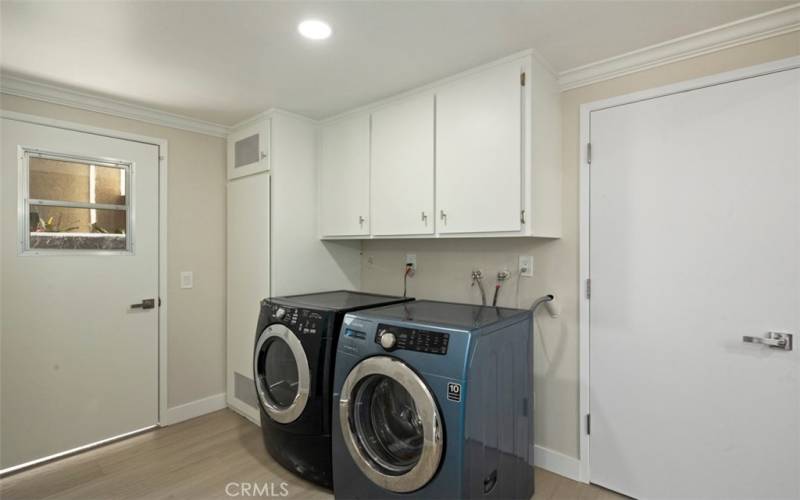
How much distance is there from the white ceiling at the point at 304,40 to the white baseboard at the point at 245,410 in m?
2.24

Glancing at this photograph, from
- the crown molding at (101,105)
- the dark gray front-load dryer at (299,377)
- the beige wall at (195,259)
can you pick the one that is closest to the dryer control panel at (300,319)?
the dark gray front-load dryer at (299,377)

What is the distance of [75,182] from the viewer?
2.46m

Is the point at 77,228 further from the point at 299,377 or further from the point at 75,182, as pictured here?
the point at 299,377

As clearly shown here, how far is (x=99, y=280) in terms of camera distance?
8.30 ft

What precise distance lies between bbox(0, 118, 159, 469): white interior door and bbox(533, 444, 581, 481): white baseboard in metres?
2.65

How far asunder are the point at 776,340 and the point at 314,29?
2.39m

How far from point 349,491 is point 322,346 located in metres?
0.70

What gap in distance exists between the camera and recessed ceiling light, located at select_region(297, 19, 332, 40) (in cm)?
166

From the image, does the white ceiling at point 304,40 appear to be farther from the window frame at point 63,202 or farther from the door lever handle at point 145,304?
the door lever handle at point 145,304

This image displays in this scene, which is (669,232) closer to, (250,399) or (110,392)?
(250,399)

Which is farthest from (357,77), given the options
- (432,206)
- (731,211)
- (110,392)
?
(110,392)

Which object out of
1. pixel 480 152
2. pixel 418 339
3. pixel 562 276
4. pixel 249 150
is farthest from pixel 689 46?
pixel 249 150

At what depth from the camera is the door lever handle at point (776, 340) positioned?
159 centimetres

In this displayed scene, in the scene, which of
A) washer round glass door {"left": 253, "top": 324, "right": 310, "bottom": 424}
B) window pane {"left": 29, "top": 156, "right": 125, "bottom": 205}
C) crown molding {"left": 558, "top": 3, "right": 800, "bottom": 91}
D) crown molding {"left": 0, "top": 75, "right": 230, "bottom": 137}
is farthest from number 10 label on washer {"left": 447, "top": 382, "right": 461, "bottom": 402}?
crown molding {"left": 0, "top": 75, "right": 230, "bottom": 137}
